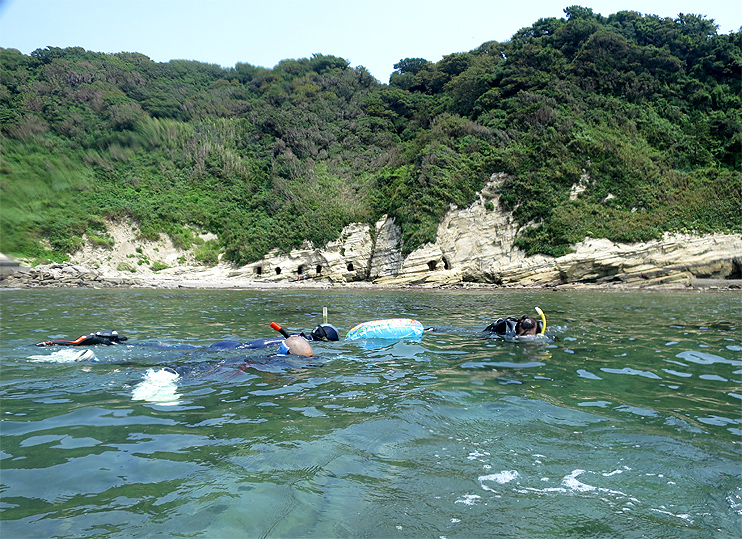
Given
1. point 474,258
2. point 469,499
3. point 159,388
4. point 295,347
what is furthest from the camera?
point 474,258

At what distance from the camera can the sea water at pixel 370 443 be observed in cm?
246

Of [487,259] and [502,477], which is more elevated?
[487,259]

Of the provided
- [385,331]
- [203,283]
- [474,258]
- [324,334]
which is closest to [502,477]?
[324,334]

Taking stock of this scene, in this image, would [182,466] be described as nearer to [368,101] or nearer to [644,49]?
[644,49]

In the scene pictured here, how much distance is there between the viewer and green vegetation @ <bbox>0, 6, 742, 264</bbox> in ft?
101

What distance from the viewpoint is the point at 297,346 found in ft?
23.4

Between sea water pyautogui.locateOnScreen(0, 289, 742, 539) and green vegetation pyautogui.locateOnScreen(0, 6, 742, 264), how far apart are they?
812 inches

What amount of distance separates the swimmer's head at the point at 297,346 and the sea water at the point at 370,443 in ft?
0.76

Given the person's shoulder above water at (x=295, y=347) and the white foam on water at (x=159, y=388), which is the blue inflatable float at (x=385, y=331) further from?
the white foam on water at (x=159, y=388)

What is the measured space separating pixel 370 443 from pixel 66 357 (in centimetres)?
581

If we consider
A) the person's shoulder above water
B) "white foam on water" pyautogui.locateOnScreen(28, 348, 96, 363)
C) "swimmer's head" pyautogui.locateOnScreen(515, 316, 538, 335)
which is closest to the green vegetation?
"white foam on water" pyautogui.locateOnScreen(28, 348, 96, 363)

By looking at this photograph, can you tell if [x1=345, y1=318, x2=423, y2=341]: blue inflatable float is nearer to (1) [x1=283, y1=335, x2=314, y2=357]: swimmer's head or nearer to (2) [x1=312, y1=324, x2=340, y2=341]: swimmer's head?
(2) [x1=312, y1=324, x2=340, y2=341]: swimmer's head

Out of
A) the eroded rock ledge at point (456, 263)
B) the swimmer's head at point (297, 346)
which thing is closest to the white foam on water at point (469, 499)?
the swimmer's head at point (297, 346)

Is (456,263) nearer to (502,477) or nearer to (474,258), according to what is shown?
(474,258)
